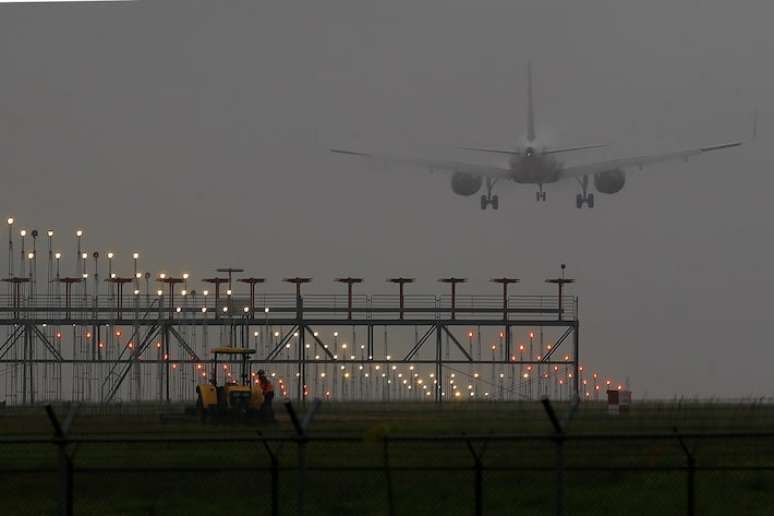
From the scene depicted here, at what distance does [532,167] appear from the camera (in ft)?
440

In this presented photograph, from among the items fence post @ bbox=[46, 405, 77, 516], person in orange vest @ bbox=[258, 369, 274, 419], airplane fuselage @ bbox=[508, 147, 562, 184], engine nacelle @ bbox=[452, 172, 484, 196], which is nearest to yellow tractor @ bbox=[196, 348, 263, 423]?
person in orange vest @ bbox=[258, 369, 274, 419]

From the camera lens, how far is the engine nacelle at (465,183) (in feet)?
470

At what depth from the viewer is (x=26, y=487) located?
35.6m

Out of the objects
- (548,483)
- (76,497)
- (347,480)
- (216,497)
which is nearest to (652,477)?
(548,483)

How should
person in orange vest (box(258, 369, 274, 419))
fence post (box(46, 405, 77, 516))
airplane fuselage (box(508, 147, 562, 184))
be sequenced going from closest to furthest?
fence post (box(46, 405, 77, 516)) → person in orange vest (box(258, 369, 274, 419)) → airplane fuselage (box(508, 147, 562, 184))

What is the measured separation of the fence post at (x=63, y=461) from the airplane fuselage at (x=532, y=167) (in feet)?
351

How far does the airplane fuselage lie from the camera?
134 m

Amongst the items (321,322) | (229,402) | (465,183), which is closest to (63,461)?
(229,402)

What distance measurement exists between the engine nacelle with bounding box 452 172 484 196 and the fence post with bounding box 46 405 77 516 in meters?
116

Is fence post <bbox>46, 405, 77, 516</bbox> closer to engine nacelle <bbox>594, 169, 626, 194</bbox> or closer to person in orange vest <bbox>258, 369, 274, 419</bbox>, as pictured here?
person in orange vest <bbox>258, 369, 274, 419</bbox>

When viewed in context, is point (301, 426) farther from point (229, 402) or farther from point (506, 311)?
point (506, 311)

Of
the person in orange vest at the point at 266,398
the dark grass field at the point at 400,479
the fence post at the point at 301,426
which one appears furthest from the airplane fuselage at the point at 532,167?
the fence post at the point at 301,426

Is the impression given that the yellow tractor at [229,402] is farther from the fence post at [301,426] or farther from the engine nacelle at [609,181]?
the engine nacelle at [609,181]

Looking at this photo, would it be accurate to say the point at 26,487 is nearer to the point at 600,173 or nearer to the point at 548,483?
the point at 548,483
